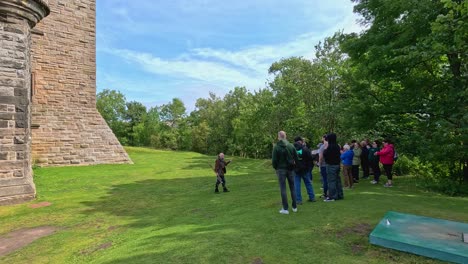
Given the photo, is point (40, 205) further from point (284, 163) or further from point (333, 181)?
point (333, 181)

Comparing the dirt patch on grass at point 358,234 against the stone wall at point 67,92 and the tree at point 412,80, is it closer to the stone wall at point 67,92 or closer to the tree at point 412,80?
the tree at point 412,80

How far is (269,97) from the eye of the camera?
97.3ft

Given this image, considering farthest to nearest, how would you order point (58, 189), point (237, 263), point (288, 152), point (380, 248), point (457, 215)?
point (58, 189), point (288, 152), point (457, 215), point (380, 248), point (237, 263)

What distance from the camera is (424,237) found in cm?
475

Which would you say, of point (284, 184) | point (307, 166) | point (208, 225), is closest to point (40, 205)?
point (208, 225)

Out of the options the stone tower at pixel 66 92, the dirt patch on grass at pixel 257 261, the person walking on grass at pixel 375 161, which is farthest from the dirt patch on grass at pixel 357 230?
the stone tower at pixel 66 92

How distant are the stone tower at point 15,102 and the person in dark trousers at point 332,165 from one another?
348 inches

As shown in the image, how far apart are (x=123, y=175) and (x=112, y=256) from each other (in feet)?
36.0

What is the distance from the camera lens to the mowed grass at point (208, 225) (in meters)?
4.73

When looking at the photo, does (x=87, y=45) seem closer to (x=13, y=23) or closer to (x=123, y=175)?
(x=123, y=175)

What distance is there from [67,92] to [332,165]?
16.6 metres

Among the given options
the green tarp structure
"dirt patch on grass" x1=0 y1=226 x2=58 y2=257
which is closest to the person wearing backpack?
the green tarp structure

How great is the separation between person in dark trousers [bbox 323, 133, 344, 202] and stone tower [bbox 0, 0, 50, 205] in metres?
8.84

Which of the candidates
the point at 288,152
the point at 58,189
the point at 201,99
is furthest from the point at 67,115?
the point at 201,99
